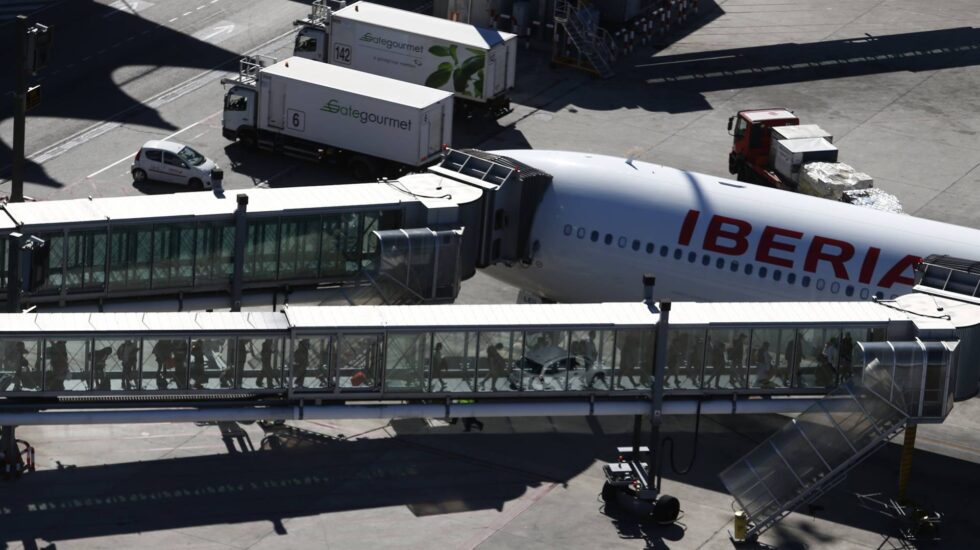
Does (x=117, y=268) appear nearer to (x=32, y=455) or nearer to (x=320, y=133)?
(x=32, y=455)

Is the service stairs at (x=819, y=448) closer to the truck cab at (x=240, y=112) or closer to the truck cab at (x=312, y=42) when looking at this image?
the truck cab at (x=240, y=112)

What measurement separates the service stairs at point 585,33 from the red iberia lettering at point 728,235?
37476 mm

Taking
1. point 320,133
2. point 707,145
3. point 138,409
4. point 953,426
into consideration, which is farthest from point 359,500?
point 707,145

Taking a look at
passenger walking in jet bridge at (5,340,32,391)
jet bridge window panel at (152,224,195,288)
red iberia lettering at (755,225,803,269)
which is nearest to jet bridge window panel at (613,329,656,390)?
red iberia lettering at (755,225,803,269)

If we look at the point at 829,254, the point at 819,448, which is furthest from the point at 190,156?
the point at 819,448

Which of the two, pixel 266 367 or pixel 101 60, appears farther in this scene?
pixel 101 60

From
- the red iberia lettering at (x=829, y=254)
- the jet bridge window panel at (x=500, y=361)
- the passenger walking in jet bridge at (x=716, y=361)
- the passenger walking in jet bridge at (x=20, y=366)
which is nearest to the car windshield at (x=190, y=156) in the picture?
the passenger walking in jet bridge at (x=20, y=366)

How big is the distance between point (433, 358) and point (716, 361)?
29.8 ft

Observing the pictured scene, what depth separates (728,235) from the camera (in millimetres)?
59125

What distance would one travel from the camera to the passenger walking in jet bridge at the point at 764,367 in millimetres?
52969

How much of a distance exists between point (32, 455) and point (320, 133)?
102 ft

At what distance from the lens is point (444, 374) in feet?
171

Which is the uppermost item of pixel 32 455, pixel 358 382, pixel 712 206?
pixel 712 206

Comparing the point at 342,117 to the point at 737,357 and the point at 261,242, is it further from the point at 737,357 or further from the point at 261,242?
the point at 737,357
